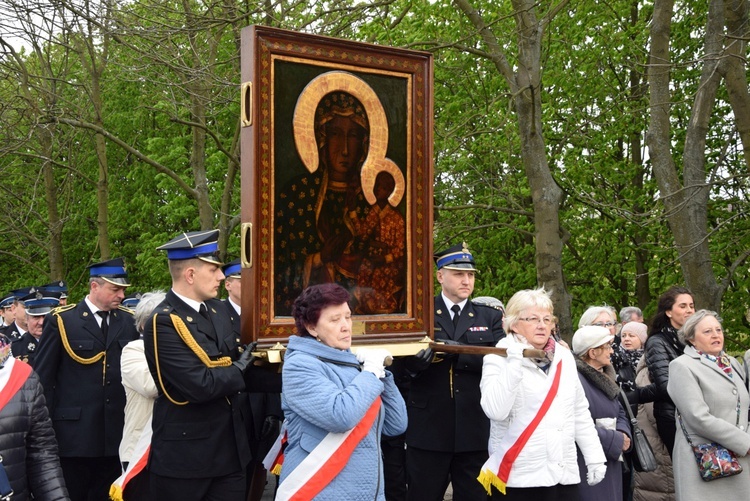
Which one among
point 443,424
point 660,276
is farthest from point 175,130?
point 443,424

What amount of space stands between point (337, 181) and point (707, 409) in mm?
3169

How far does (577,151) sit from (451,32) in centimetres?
484

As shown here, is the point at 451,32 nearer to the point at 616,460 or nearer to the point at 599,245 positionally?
the point at 599,245

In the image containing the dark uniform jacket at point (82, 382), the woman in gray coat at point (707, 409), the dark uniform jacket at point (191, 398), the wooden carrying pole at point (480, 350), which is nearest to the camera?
the dark uniform jacket at point (191, 398)

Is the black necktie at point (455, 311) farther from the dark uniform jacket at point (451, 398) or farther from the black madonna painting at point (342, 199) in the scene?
the black madonna painting at point (342, 199)

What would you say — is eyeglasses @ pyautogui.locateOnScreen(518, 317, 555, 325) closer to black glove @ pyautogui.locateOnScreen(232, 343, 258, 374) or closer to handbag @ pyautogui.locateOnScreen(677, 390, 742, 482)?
black glove @ pyautogui.locateOnScreen(232, 343, 258, 374)

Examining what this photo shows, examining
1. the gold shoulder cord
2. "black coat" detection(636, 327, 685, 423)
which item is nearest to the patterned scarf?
"black coat" detection(636, 327, 685, 423)

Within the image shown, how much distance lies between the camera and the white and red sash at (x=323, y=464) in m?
4.45

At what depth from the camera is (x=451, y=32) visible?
15.1 meters

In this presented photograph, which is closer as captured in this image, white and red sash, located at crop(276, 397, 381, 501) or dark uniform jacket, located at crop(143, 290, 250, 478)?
white and red sash, located at crop(276, 397, 381, 501)

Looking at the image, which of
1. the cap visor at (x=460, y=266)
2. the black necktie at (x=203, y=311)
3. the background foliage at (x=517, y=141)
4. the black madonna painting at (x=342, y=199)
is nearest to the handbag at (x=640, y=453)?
the cap visor at (x=460, y=266)

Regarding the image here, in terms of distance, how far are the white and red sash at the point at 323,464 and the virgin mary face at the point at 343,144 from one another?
1748 mm

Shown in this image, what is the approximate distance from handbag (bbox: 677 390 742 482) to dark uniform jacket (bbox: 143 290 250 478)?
3.33 meters

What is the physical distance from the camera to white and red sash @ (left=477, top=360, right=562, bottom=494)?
5629mm
